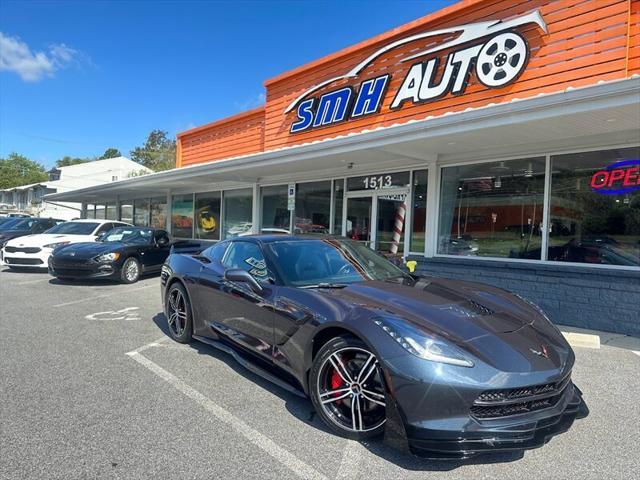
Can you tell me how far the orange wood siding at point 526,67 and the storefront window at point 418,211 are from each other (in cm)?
124

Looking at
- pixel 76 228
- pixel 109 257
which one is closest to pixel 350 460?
pixel 109 257

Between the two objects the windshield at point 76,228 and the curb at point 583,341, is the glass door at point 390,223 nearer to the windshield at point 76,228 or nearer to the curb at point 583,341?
the curb at point 583,341

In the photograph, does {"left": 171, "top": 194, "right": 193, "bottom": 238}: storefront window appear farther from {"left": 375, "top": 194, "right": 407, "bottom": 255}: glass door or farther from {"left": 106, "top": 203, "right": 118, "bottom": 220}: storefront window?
{"left": 375, "top": 194, "right": 407, "bottom": 255}: glass door

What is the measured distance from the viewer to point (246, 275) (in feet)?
11.9

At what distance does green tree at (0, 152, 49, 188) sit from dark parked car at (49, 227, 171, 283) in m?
75.4

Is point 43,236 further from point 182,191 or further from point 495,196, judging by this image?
point 495,196

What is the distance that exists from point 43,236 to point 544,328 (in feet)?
41.1

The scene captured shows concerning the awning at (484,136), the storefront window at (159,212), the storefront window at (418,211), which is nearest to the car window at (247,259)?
the awning at (484,136)

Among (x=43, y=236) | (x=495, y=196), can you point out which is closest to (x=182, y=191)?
(x=43, y=236)

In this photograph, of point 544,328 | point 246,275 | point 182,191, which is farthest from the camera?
point 182,191

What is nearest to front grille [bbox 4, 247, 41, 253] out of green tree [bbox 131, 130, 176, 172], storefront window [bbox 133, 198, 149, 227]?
storefront window [bbox 133, 198, 149, 227]

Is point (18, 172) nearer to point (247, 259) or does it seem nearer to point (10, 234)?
point (10, 234)

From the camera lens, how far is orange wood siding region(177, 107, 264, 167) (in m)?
13.2

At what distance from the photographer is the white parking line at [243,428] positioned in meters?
2.53
